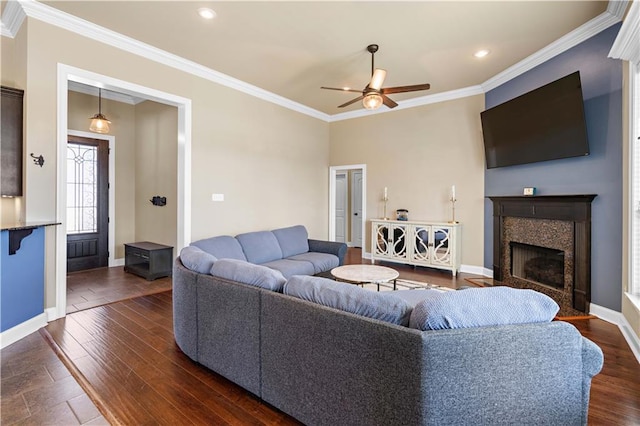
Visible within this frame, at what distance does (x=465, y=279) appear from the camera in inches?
184

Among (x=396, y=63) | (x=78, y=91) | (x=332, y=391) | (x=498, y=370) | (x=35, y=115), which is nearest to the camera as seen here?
(x=498, y=370)

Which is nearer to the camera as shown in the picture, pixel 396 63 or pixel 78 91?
pixel 396 63

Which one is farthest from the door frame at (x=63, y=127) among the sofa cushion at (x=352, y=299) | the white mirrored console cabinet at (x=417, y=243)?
the white mirrored console cabinet at (x=417, y=243)

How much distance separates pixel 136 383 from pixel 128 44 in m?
3.54

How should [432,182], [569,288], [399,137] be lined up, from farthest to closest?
[399,137], [432,182], [569,288]

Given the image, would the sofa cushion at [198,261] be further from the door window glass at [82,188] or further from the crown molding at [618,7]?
the crown molding at [618,7]

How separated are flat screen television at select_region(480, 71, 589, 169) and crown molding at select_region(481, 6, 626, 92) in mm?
439

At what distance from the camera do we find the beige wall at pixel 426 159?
4.98m

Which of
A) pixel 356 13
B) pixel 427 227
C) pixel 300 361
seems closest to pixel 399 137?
pixel 427 227

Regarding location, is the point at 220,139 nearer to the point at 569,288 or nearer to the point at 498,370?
the point at 498,370

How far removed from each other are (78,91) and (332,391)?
238 inches

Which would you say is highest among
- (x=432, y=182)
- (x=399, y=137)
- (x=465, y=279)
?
(x=399, y=137)

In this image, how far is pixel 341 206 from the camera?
8273mm

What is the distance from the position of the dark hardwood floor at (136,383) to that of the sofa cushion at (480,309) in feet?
3.25
